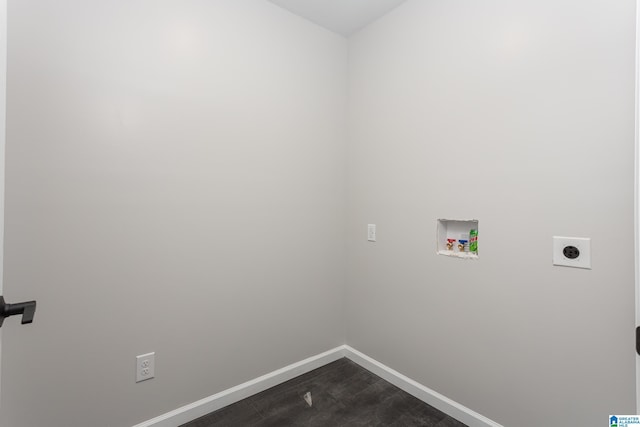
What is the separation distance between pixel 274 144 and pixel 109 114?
2.89 ft

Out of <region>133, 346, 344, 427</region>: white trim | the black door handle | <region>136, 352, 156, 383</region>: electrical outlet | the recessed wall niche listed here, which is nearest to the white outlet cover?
the recessed wall niche

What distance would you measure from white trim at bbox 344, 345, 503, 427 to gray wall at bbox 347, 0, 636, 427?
0.13ft

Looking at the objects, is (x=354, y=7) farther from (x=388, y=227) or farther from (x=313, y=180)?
(x=388, y=227)

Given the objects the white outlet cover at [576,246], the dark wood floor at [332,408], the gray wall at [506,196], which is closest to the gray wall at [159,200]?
the dark wood floor at [332,408]

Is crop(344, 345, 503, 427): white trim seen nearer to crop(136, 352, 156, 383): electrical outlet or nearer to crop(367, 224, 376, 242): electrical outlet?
crop(367, 224, 376, 242): electrical outlet

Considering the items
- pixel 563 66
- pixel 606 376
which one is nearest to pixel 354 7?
pixel 563 66

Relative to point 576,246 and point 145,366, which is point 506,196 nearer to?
point 576,246

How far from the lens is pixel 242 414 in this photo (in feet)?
5.63

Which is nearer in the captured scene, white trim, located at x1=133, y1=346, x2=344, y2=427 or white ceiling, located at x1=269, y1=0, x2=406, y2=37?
white trim, located at x1=133, y1=346, x2=344, y2=427

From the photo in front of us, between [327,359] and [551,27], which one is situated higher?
[551,27]

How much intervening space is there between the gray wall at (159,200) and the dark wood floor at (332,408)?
0.52 feet

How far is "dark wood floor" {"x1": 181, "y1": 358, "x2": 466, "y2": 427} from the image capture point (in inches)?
65.0

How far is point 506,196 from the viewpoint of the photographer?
4.88ft

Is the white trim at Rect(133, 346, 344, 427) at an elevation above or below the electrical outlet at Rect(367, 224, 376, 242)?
below
